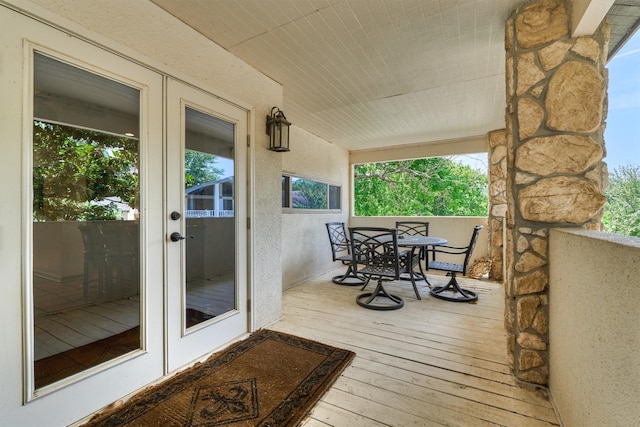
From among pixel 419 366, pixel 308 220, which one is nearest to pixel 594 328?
pixel 419 366

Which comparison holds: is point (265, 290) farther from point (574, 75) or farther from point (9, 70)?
point (574, 75)

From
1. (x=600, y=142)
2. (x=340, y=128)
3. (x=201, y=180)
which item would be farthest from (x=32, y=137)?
(x=340, y=128)

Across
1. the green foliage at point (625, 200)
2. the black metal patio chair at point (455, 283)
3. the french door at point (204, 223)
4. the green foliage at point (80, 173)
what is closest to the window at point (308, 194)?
the french door at point (204, 223)

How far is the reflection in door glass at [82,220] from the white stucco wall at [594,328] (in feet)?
7.52

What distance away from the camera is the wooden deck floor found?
155 centimetres

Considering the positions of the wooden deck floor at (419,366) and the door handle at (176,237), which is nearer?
the wooden deck floor at (419,366)

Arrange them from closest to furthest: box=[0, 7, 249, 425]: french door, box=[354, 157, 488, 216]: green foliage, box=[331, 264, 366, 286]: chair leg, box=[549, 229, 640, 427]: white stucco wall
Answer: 1. box=[549, 229, 640, 427]: white stucco wall
2. box=[0, 7, 249, 425]: french door
3. box=[331, 264, 366, 286]: chair leg
4. box=[354, 157, 488, 216]: green foliage

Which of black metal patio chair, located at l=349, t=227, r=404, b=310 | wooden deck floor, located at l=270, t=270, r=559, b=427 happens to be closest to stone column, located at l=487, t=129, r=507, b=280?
wooden deck floor, located at l=270, t=270, r=559, b=427

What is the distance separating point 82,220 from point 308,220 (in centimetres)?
323

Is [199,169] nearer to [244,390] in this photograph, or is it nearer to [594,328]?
[244,390]

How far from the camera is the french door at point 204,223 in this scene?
194 centimetres

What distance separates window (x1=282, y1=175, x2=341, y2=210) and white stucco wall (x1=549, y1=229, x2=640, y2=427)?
3.12 meters

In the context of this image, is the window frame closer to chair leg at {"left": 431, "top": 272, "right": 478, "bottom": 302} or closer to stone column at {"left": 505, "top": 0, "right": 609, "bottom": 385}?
chair leg at {"left": 431, "top": 272, "right": 478, "bottom": 302}

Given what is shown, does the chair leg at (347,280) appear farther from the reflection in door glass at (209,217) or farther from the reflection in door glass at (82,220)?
the reflection in door glass at (82,220)
